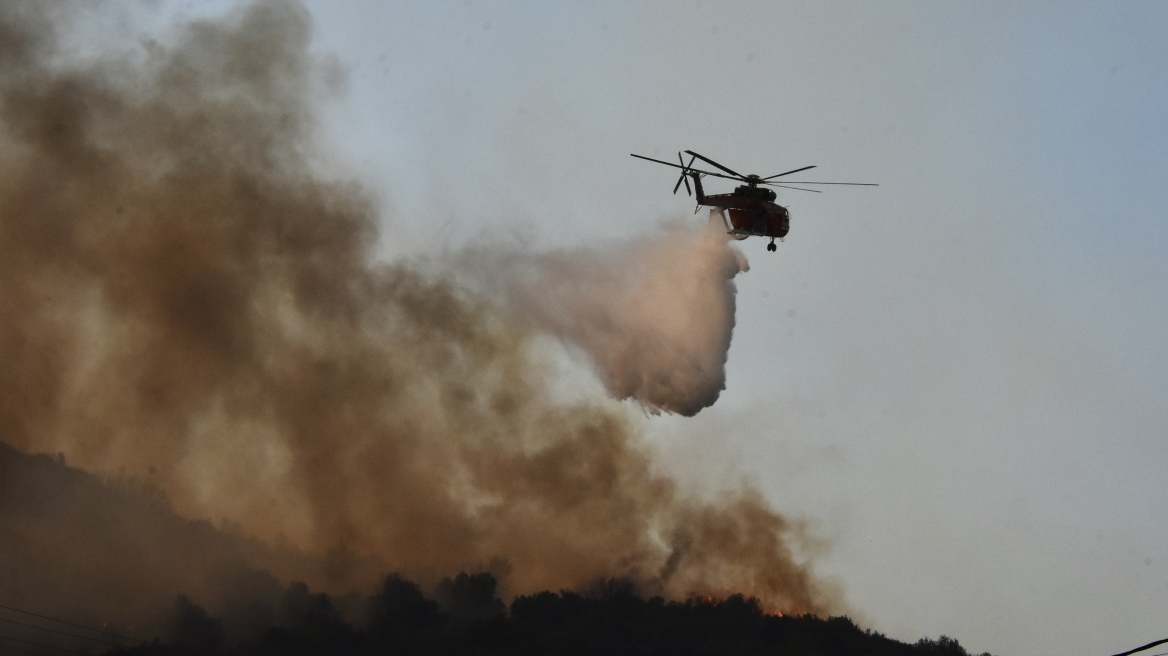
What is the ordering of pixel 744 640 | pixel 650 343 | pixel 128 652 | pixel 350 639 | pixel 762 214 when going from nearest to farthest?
pixel 762 214
pixel 650 343
pixel 128 652
pixel 350 639
pixel 744 640

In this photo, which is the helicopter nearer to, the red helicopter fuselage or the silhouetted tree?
the red helicopter fuselage

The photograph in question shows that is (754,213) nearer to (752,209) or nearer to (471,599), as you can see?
(752,209)

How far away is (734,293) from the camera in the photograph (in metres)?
69.4

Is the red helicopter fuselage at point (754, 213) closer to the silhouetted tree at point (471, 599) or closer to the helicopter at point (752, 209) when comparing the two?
the helicopter at point (752, 209)

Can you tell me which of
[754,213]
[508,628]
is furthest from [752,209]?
[508,628]

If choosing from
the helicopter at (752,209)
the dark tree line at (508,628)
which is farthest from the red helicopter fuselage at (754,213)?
the dark tree line at (508,628)

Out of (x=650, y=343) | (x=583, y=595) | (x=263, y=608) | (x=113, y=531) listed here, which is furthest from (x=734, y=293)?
(x=113, y=531)

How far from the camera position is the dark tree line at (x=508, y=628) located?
84.6m

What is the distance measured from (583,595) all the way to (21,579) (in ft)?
120

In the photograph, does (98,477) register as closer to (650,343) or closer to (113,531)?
(113,531)

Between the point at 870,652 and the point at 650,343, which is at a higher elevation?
the point at 650,343

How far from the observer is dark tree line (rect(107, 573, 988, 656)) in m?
84.6

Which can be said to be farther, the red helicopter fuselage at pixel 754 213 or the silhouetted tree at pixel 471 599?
the silhouetted tree at pixel 471 599

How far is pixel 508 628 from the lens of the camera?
90.3 metres
